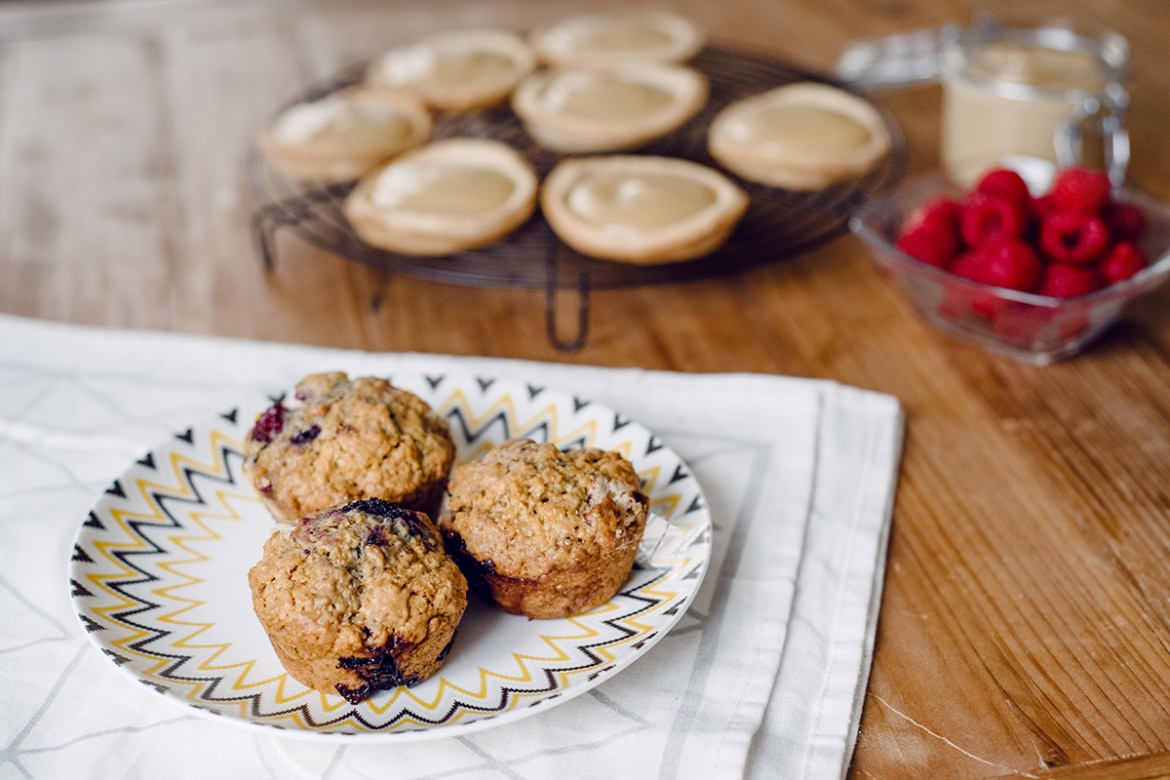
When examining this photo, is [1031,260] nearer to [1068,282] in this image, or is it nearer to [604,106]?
[1068,282]

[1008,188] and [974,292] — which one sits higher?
[1008,188]

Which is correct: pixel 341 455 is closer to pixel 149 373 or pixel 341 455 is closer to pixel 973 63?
pixel 149 373

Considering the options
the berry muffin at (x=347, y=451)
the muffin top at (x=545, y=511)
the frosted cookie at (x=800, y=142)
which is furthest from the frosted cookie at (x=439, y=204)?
the muffin top at (x=545, y=511)

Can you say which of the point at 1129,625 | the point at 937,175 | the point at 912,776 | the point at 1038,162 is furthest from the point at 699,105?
the point at 912,776

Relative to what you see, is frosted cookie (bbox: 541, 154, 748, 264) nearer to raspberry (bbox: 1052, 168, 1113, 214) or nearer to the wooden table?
the wooden table

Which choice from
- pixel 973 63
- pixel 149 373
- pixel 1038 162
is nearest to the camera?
pixel 149 373

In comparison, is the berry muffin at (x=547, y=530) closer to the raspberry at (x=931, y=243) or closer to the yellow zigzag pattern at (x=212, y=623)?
the yellow zigzag pattern at (x=212, y=623)

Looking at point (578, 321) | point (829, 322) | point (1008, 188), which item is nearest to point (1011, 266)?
point (1008, 188)
